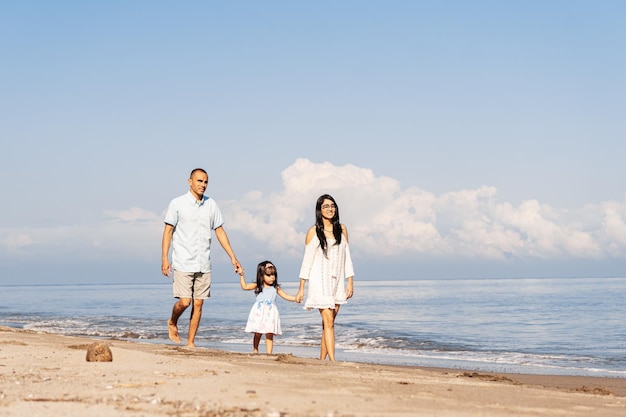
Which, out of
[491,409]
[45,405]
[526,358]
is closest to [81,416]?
[45,405]

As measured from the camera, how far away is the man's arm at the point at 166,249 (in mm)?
9234

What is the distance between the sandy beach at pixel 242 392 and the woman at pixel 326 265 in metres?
1.56

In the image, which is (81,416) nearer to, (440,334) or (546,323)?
(440,334)

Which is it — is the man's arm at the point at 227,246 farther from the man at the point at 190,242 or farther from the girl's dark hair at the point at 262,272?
the girl's dark hair at the point at 262,272

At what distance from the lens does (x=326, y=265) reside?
880 cm

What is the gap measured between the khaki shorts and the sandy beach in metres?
2.12

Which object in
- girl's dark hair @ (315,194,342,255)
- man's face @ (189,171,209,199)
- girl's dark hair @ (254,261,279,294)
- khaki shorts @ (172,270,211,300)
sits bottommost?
khaki shorts @ (172,270,211,300)

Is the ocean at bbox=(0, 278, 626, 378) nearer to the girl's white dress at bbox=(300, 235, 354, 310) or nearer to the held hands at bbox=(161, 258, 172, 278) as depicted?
the girl's white dress at bbox=(300, 235, 354, 310)

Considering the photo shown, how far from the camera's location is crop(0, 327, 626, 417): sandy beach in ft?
14.8

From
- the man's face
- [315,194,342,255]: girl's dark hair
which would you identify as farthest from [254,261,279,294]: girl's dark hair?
[315,194,342,255]: girl's dark hair

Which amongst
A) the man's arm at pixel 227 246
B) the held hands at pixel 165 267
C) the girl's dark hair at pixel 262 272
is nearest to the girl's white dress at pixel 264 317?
the girl's dark hair at pixel 262 272

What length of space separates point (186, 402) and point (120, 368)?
5.87 feet

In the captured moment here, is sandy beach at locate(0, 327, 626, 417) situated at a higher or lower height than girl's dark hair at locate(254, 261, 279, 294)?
lower

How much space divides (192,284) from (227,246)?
2.15 feet
